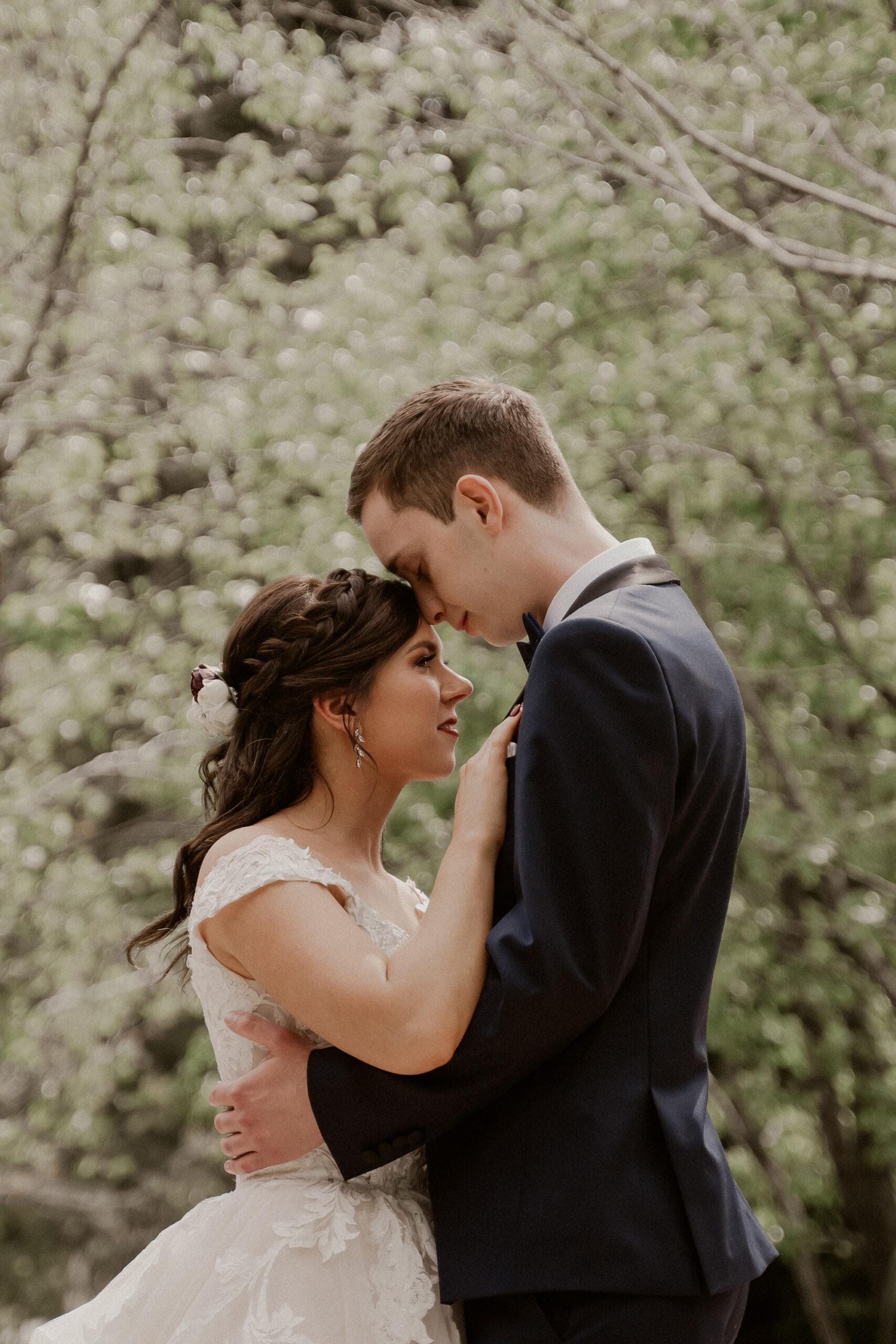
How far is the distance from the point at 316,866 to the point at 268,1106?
1.32 ft

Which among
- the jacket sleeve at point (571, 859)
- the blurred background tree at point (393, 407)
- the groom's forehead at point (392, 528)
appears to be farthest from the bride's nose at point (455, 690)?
the blurred background tree at point (393, 407)

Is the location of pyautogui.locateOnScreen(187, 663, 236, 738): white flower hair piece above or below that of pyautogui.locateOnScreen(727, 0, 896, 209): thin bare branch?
below

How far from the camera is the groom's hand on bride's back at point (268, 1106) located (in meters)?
1.89

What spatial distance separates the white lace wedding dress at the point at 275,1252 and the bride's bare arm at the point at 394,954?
59 millimetres

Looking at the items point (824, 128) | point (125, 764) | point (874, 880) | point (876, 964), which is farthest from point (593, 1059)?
point (125, 764)

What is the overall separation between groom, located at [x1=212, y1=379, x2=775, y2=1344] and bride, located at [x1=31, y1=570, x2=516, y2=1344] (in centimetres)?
8

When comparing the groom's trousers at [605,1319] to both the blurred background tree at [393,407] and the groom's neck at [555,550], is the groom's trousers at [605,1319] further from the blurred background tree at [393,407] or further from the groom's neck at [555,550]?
the blurred background tree at [393,407]

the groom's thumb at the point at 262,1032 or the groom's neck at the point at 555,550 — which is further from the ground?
the groom's neck at the point at 555,550

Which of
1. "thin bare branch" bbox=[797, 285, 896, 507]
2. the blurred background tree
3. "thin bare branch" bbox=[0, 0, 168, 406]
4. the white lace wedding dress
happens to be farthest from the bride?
"thin bare branch" bbox=[0, 0, 168, 406]

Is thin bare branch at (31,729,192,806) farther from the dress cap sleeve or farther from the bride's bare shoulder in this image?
the dress cap sleeve

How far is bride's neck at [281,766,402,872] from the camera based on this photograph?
2.28m

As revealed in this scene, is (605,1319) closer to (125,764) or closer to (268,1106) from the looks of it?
(268,1106)

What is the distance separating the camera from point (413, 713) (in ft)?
7.59

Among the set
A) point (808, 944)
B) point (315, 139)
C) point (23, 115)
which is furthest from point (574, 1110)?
point (315, 139)
